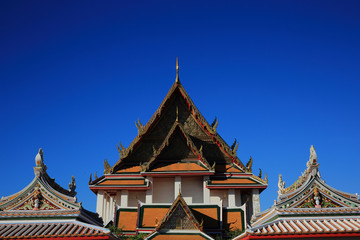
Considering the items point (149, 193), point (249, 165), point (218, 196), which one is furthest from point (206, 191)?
point (149, 193)

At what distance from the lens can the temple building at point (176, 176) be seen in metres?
15.9

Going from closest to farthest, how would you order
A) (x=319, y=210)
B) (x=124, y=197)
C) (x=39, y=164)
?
1. (x=319, y=210)
2. (x=39, y=164)
3. (x=124, y=197)

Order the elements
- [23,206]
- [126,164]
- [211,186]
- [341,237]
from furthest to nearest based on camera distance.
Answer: [126,164], [211,186], [23,206], [341,237]

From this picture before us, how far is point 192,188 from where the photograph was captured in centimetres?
1798

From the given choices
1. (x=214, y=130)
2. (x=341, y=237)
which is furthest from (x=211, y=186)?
(x=341, y=237)

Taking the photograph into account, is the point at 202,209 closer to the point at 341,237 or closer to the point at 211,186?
the point at 211,186

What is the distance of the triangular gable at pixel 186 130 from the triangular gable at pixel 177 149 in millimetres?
1024

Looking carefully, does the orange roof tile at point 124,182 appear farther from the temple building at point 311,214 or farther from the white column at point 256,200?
the temple building at point 311,214

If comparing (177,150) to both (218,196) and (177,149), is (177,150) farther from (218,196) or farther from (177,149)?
(218,196)

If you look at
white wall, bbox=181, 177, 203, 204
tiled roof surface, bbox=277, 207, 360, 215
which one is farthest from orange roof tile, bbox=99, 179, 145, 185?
tiled roof surface, bbox=277, 207, 360, 215

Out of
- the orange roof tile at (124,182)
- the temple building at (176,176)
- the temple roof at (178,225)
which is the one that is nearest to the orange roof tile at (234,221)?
the temple building at (176,176)

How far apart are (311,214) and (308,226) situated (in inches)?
24.6

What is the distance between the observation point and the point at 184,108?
66.0ft

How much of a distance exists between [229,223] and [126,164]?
20.1ft
